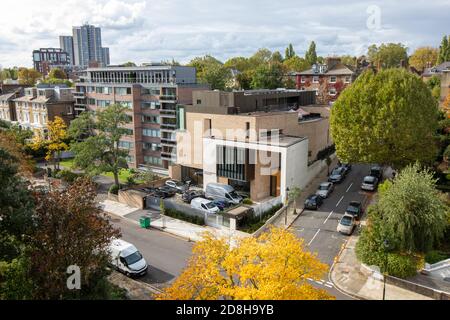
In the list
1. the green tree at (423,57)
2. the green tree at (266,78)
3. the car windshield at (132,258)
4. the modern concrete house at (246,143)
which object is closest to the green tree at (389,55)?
the green tree at (423,57)

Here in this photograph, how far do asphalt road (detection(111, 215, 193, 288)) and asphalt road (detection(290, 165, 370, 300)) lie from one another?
31.7 feet

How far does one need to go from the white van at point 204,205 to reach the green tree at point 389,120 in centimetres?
1399

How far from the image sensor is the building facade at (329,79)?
254 ft

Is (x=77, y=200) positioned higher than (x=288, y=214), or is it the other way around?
(x=77, y=200)

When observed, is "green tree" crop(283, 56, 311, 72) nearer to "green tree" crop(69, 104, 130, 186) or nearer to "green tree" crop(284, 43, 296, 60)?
"green tree" crop(284, 43, 296, 60)

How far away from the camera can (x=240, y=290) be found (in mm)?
13891

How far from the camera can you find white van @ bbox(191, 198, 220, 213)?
119 feet

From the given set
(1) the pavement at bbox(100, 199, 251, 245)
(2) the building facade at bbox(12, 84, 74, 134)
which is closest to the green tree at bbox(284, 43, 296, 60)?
(2) the building facade at bbox(12, 84, 74, 134)

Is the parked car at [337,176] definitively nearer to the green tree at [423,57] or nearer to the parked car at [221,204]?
the parked car at [221,204]

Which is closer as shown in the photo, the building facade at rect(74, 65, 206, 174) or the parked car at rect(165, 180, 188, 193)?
the parked car at rect(165, 180, 188, 193)

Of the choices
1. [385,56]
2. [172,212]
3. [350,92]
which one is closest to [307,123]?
[350,92]
